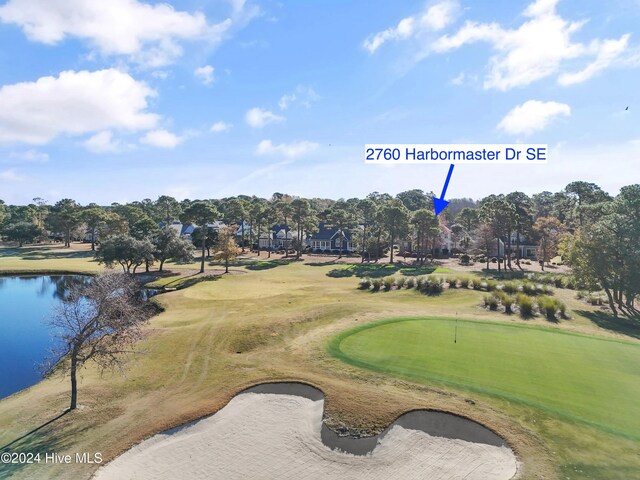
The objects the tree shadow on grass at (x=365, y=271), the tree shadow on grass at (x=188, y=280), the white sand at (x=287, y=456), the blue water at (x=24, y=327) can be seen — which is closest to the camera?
the white sand at (x=287, y=456)

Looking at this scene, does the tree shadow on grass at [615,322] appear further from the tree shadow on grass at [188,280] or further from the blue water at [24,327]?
the tree shadow on grass at [188,280]

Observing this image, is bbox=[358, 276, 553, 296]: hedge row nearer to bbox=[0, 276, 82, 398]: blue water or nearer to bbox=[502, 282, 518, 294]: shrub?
bbox=[502, 282, 518, 294]: shrub

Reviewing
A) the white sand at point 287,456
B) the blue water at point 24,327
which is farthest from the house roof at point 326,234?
the white sand at point 287,456

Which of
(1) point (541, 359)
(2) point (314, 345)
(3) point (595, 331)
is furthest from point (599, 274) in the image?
(2) point (314, 345)

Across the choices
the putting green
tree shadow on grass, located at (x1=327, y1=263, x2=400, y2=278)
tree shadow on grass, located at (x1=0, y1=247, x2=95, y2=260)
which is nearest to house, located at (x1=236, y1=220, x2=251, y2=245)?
tree shadow on grass, located at (x1=0, y1=247, x2=95, y2=260)

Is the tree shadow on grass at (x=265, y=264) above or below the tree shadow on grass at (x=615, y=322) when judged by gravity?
above

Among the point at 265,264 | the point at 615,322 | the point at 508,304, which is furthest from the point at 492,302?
the point at 265,264
